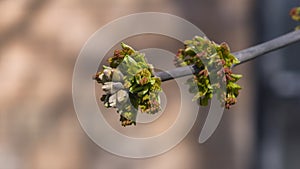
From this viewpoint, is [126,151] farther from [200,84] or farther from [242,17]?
[200,84]

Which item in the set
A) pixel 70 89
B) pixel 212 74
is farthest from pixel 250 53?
pixel 70 89

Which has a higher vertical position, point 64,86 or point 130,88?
point 64,86

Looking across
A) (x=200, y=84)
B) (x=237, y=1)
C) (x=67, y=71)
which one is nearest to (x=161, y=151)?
(x=67, y=71)

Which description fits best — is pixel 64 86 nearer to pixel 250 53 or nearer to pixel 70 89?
pixel 70 89

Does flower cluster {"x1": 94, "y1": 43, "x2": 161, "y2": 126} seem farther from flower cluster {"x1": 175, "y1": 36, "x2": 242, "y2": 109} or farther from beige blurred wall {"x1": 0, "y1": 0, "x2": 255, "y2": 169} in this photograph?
beige blurred wall {"x1": 0, "y1": 0, "x2": 255, "y2": 169}

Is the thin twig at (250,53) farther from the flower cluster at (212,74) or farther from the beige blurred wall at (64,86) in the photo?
the beige blurred wall at (64,86)

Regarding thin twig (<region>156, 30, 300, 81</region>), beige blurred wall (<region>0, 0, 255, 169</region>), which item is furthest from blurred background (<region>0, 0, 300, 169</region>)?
thin twig (<region>156, 30, 300, 81</region>)

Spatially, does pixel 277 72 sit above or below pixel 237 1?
below
